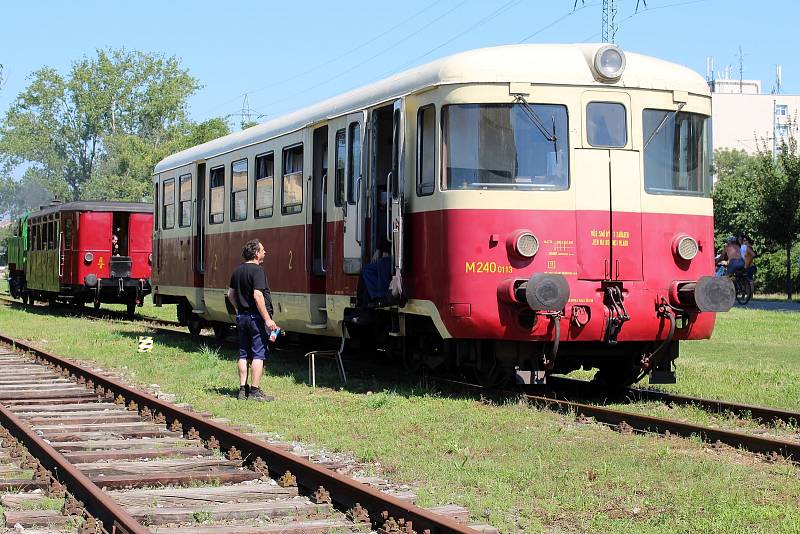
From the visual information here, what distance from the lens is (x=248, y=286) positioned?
38.2 ft

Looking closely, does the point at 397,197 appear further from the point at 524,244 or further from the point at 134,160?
the point at 134,160

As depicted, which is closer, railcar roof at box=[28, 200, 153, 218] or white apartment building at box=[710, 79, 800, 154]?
railcar roof at box=[28, 200, 153, 218]

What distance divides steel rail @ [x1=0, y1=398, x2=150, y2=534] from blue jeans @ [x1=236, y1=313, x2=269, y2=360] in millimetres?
2662

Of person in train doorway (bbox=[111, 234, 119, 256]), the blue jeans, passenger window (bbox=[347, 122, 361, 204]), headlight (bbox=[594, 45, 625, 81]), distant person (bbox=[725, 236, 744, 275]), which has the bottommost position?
the blue jeans

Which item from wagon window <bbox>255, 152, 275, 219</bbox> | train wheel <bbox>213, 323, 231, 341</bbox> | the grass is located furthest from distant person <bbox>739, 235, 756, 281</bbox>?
wagon window <bbox>255, 152, 275, 219</bbox>

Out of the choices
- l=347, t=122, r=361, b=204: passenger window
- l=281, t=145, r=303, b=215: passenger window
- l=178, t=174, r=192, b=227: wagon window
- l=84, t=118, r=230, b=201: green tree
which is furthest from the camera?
l=84, t=118, r=230, b=201: green tree

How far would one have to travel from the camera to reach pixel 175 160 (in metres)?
20.3

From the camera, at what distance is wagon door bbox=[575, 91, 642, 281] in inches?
431

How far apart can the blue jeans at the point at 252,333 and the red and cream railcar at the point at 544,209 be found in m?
1.28

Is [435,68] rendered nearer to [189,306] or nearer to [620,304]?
[620,304]

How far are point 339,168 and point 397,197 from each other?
1.66m

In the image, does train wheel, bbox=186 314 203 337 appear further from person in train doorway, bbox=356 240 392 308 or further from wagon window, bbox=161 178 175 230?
person in train doorway, bbox=356 240 392 308

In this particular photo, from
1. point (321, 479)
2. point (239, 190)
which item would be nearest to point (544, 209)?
point (321, 479)

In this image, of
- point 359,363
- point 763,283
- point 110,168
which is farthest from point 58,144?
point 359,363
